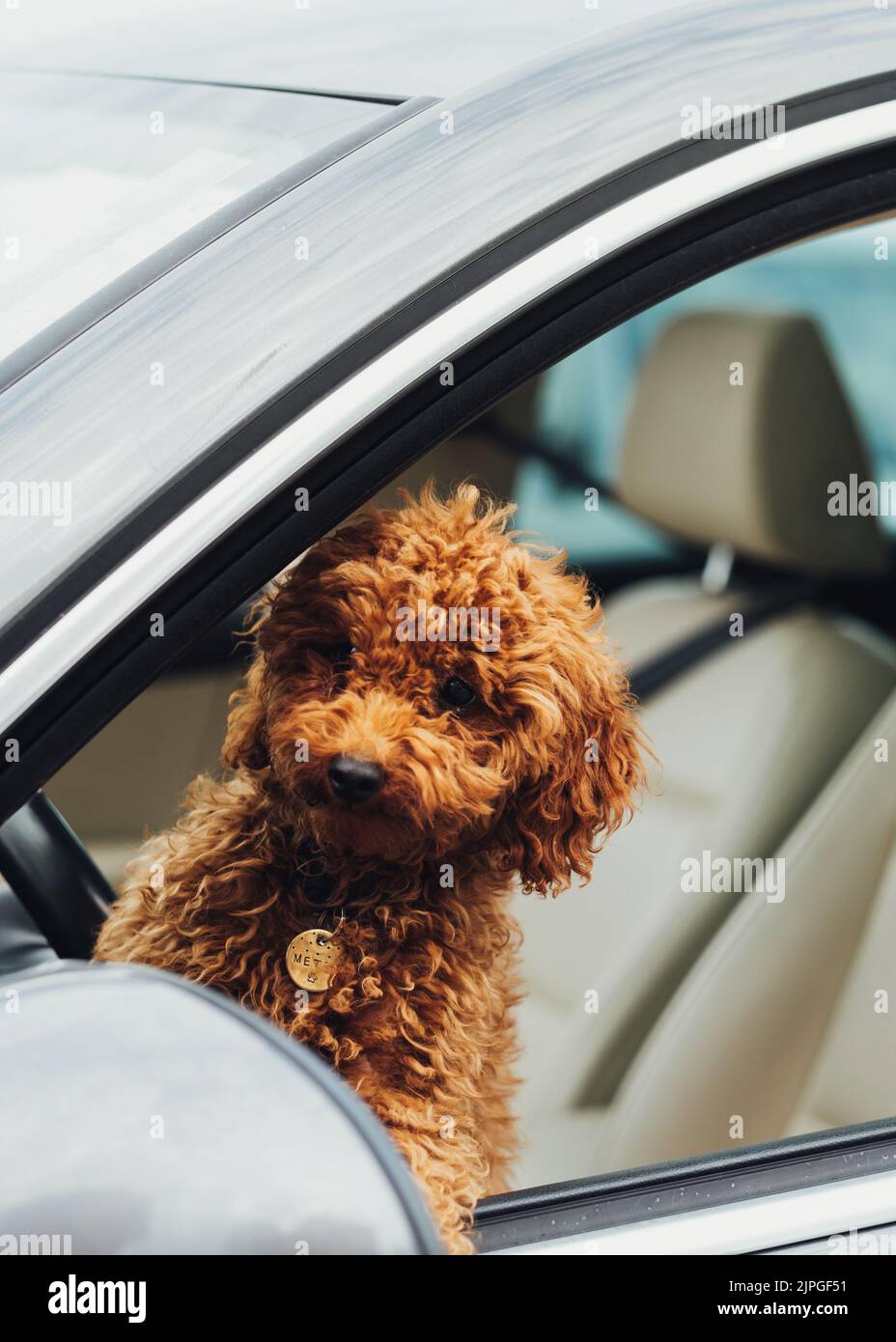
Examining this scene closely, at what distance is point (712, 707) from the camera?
8.22 feet

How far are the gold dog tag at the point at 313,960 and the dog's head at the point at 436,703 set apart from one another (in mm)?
94

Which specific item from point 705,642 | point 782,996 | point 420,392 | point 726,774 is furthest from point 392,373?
point 705,642

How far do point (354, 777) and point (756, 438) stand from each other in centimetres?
160

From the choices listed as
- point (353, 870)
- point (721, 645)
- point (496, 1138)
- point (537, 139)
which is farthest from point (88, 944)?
point (721, 645)

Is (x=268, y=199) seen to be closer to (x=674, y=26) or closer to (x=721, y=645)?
(x=674, y=26)

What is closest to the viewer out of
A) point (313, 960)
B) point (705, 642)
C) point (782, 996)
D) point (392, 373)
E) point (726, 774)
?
point (392, 373)

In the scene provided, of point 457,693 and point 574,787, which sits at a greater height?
point 457,693

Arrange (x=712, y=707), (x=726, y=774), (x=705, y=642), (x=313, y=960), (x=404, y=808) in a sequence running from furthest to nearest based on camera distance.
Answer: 1. (x=705, y=642)
2. (x=712, y=707)
3. (x=726, y=774)
4. (x=313, y=960)
5. (x=404, y=808)

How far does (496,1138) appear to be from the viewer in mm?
1574

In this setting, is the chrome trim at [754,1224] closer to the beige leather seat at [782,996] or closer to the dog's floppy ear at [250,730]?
the dog's floppy ear at [250,730]

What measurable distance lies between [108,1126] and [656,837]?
1.72 meters

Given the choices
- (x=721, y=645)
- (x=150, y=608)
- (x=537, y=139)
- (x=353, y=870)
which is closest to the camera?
(x=150, y=608)

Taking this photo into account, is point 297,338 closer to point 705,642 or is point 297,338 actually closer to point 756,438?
point 756,438

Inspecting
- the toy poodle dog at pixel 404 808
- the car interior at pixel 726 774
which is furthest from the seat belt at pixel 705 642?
the toy poodle dog at pixel 404 808
